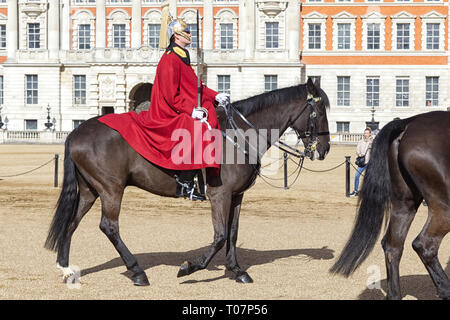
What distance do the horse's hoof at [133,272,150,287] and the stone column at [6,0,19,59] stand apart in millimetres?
38317

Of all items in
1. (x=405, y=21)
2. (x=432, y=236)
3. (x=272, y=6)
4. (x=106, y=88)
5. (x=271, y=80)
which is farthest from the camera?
(x=405, y=21)

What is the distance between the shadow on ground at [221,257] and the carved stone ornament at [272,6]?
110 ft

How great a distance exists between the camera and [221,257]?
8.40 m

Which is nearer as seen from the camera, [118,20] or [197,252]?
[197,252]

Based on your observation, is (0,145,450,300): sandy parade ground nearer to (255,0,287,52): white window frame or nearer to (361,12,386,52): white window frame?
(255,0,287,52): white window frame

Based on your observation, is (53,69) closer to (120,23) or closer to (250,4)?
(120,23)

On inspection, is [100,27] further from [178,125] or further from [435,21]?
[178,125]

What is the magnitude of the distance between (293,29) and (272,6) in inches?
76.9

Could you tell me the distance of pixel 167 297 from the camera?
601 cm

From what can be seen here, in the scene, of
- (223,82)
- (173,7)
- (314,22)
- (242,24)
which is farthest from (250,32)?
(173,7)

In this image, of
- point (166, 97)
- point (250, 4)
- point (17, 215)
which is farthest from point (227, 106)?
point (250, 4)

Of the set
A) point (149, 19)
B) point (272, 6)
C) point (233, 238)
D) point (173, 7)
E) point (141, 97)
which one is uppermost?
point (173, 7)

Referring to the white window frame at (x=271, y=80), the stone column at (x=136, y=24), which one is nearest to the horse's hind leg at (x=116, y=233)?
the white window frame at (x=271, y=80)

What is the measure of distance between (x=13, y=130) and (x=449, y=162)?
37.6 meters
